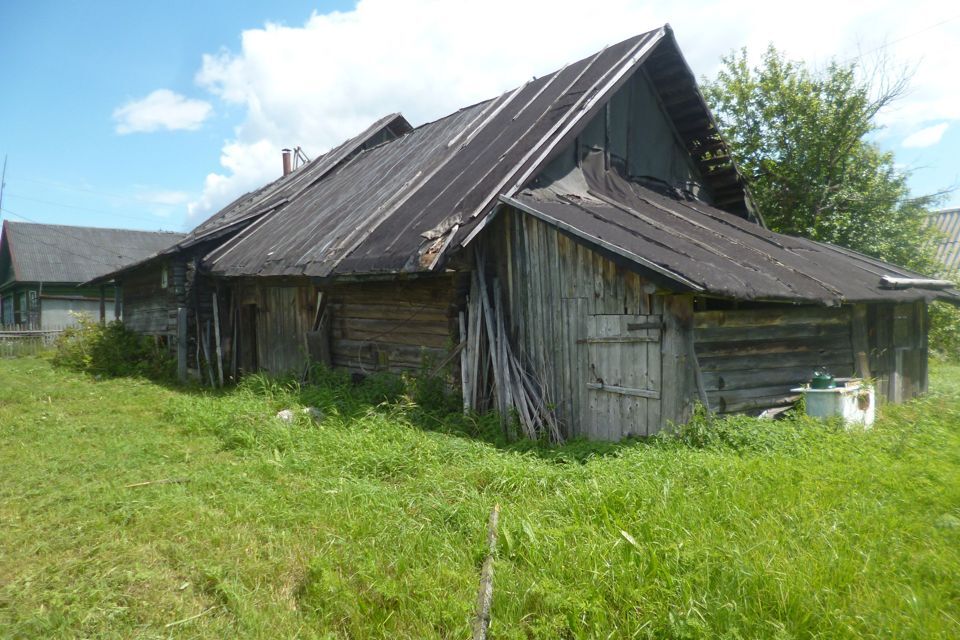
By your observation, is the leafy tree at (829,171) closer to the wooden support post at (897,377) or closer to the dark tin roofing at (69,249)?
the wooden support post at (897,377)

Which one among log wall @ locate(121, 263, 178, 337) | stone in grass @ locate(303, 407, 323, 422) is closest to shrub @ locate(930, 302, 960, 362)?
stone in grass @ locate(303, 407, 323, 422)

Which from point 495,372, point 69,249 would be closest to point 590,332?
point 495,372

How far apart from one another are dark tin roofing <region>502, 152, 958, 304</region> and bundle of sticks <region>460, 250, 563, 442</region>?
1.32 metres

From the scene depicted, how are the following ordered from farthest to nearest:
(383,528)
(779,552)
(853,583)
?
(383,528), (779,552), (853,583)

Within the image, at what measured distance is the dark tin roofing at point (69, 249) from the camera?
28.6 meters

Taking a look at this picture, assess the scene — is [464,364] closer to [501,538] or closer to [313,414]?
[313,414]

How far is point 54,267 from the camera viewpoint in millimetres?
29109

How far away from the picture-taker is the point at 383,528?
4594 mm

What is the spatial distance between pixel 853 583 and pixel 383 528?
295 cm

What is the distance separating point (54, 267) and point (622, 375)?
3076cm

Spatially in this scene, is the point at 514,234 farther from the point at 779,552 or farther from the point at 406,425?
the point at 779,552

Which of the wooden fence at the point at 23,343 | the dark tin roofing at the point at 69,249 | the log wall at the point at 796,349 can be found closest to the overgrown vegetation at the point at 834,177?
the log wall at the point at 796,349

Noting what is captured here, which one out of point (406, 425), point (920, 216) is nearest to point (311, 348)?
point (406, 425)

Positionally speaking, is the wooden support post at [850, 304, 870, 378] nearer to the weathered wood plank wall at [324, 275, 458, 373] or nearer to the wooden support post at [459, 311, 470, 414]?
the wooden support post at [459, 311, 470, 414]
